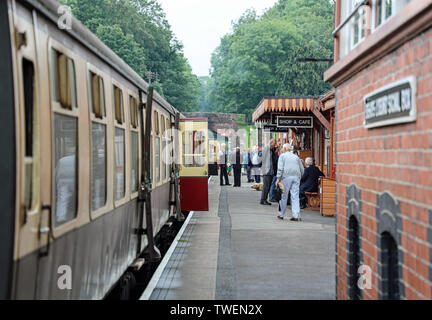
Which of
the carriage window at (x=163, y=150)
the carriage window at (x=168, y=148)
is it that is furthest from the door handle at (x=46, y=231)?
the carriage window at (x=168, y=148)

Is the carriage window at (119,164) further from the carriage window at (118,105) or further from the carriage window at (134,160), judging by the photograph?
the carriage window at (134,160)

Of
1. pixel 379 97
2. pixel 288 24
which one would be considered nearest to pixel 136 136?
pixel 379 97

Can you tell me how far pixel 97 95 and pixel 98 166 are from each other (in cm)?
59

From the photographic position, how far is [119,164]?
271 inches

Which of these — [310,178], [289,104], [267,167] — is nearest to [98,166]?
[310,178]

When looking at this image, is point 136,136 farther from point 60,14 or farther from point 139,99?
point 60,14

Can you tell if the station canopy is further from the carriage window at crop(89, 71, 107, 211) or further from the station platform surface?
the carriage window at crop(89, 71, 107, 211)

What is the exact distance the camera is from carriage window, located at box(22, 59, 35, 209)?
358cm

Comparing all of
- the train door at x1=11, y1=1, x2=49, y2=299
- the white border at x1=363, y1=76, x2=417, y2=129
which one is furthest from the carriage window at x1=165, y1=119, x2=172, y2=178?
the train door at x1=11, y1=1, x2=49, y2=299

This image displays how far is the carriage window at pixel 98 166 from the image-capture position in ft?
18.1

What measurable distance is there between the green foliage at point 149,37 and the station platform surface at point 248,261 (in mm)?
55042

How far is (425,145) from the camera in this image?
12.8 feet

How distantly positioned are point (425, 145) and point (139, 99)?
520 centimetres

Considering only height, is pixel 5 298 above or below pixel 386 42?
below
